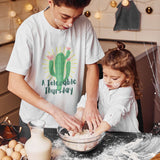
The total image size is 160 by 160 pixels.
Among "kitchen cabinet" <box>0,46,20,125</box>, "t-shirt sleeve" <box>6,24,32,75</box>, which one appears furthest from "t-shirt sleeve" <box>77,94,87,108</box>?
"kitchen cabinet" <box>0,46,20,125</box>

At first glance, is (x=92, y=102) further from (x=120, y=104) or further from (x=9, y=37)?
(x=9, y=37)

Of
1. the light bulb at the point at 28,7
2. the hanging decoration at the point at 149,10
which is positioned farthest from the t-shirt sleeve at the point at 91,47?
the light bulb at the point at 28,7

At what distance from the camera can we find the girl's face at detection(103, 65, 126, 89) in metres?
1.74

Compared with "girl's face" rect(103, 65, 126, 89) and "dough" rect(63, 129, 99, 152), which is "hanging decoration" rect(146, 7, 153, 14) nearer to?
"girl's face" rect(103, 65, 126, 89)

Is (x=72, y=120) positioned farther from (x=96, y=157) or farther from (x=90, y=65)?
(x=90, y=65)

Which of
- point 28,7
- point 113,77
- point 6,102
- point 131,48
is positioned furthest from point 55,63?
point 28,7

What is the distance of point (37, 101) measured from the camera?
4.96 ft

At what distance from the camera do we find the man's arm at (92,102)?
154 cm

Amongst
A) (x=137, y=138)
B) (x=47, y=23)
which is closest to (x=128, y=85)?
(x=137, y=138)

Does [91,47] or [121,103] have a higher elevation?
[91,47]

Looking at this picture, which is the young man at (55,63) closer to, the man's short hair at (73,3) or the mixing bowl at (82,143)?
the man's short hair at (73,3)

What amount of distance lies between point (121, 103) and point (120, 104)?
0.02 meters

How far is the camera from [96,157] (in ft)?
4.27

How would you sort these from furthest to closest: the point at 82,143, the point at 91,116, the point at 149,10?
the point at 149,10
the point at 91,116
the point at 82,143
